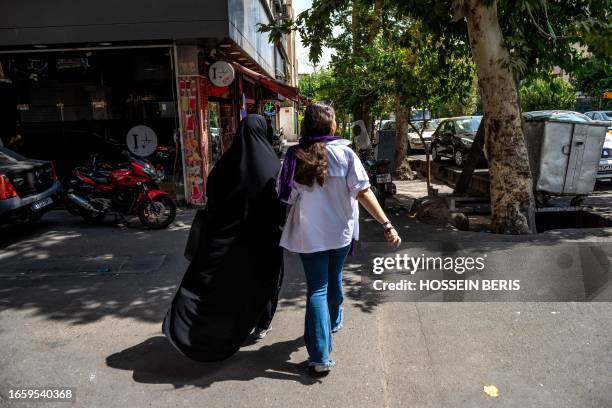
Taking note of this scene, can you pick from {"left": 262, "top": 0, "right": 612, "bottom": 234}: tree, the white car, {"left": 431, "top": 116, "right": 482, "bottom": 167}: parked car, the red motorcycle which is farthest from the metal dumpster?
{"left": 431, "top": 116, "right": 482, "bottom": 167}: parked car

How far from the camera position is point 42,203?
25.8ft

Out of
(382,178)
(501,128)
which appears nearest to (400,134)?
(382,178)

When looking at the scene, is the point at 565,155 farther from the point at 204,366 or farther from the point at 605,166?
the point at 204,366

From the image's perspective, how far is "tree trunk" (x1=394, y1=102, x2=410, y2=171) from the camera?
15133 millimetres

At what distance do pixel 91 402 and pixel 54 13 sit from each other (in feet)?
25.4

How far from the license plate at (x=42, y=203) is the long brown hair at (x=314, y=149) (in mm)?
5738

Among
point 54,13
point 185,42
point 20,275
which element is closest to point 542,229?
point 185,42

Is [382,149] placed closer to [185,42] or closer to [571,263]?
[185,42]

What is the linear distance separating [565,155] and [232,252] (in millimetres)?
7340

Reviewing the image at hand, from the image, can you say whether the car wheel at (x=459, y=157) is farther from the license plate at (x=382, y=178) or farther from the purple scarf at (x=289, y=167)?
the purple scarf at (x=289, y=167)

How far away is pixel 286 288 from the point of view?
5449mm

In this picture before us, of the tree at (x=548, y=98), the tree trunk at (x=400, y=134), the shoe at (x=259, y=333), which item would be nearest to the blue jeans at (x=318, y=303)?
the shoe at (x=259, y=333)

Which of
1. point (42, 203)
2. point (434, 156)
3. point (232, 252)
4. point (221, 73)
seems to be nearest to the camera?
point (232, 252)

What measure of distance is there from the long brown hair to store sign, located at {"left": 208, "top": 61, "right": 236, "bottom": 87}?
23.3ft
